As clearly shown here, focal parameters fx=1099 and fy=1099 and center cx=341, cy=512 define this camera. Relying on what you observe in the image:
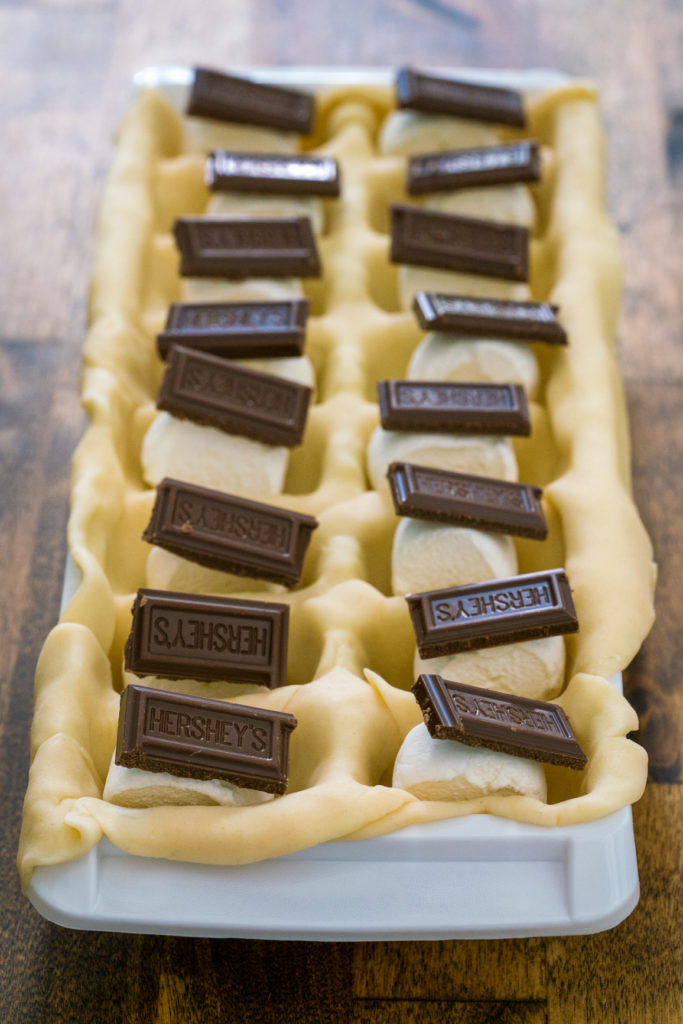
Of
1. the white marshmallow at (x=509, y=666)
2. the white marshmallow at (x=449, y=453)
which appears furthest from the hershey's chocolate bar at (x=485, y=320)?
the white marshmallow at (x=509, y=666)

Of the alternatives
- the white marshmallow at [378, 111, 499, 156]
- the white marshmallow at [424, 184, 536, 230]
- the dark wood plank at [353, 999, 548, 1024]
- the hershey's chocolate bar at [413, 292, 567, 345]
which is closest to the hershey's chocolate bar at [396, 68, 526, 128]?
the white marshmallow at [378, 111, 499, 156]

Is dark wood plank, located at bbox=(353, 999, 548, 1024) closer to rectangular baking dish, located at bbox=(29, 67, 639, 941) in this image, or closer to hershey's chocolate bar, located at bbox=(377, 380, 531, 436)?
rectangular baking dish, located at bbox=(29, 67, 639, 941)

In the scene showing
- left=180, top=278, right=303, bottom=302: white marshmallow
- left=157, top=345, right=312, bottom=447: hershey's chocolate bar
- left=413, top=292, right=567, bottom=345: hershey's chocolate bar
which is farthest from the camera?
left=180, top=278, right=303, bottom=302: white marshmallow

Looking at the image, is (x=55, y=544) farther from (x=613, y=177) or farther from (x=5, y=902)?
(x=613, y=177)

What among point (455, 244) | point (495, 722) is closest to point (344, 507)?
point (495, 722)

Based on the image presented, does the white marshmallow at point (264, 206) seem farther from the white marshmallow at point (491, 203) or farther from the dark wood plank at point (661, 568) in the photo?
the dark wood plank at point (661, 568)

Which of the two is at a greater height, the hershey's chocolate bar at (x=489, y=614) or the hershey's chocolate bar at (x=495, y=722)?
the hershey's chocolate bar at (x=489, y=614)
